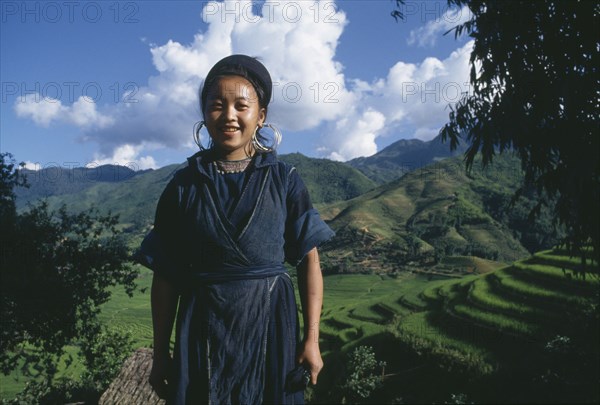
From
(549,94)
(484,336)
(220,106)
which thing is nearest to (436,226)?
(484,336)

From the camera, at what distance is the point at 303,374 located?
1.68 metres

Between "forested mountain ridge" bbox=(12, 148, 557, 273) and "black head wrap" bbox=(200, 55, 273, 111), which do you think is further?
"forested mountain ridge" bbox=(12, 148, 557, 273)

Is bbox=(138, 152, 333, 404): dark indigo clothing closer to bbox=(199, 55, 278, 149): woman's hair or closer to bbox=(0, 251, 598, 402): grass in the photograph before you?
bbox=(199, 55, 278, 149): woman's hair

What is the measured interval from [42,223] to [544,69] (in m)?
10.6

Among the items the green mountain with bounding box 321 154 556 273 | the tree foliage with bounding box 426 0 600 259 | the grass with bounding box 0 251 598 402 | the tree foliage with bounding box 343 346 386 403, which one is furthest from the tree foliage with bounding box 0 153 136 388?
the green mountain with bounding box 321 154 556 273

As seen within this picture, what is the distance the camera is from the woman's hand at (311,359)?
1.68 metres

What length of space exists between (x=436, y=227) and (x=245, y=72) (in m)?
100

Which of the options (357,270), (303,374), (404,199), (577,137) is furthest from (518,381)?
(404,199)

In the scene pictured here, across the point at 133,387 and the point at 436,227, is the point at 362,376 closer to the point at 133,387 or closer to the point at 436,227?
the point at 133,387

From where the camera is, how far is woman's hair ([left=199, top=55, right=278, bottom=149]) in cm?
181

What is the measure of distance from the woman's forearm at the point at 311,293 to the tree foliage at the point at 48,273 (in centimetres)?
938

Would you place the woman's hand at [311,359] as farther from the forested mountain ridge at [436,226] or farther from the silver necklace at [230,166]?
the forested mountain ridge at [436,226]

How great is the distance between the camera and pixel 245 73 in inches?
71.2

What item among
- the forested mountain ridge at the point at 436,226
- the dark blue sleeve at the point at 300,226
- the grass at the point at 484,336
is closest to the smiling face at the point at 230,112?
the dark blue sleeve at the point at 300,226
